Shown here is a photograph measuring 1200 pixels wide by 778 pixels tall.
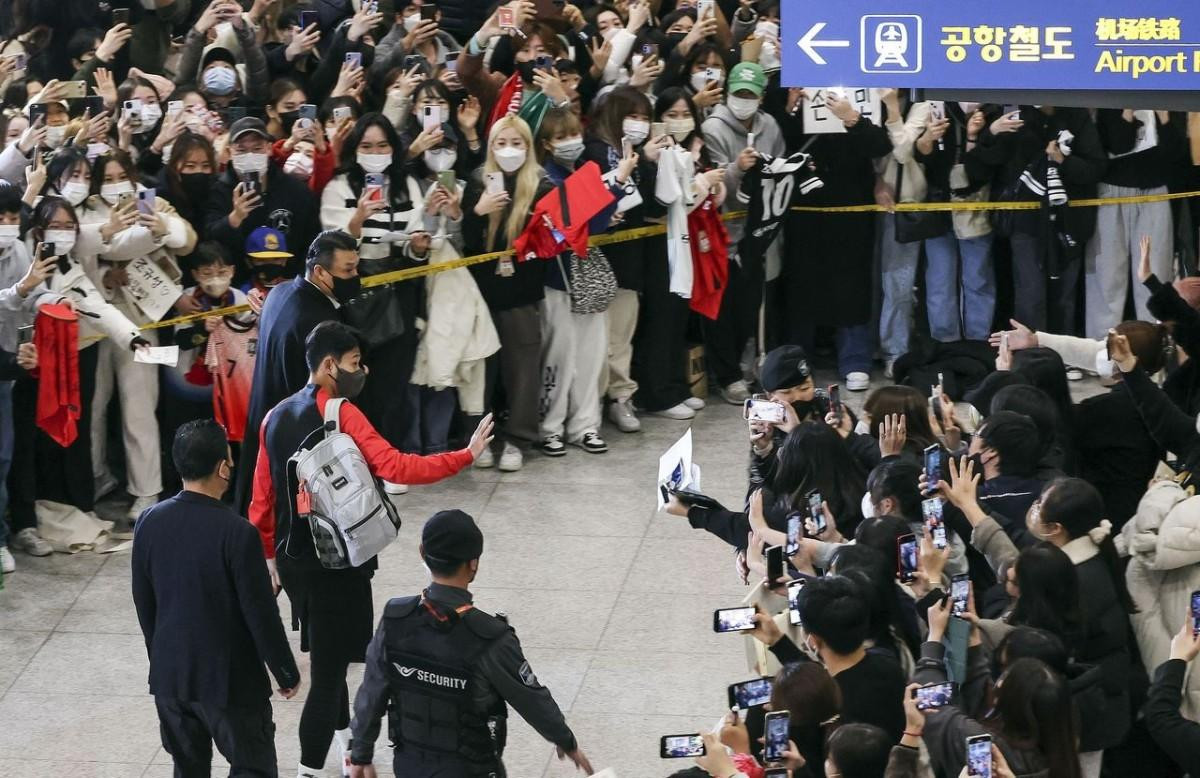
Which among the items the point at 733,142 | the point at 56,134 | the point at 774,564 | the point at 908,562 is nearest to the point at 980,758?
the point at 908,562

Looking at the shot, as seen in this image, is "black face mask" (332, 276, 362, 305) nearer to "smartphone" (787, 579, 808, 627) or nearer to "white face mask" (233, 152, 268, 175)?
"white face mask" (233, 152, 268, 175)

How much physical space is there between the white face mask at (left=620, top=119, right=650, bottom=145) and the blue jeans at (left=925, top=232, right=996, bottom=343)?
2174 mm

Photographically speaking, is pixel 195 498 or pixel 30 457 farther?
pixel 30 457

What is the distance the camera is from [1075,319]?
42.2 feet

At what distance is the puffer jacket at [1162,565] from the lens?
7.08 meters

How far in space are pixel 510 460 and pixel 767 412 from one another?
3390 mm

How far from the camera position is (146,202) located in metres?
10.2

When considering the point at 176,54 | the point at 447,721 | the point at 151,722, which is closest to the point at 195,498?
the point at 447,721

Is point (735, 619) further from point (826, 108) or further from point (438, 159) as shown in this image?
point (826, 108)

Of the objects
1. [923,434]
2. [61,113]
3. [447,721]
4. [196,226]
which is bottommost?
[447,721]

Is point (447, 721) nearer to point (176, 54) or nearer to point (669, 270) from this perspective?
point (669, 270)

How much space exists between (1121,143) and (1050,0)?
5.32 metres

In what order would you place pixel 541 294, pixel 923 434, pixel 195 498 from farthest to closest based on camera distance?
pixel 541 294 → pixel 923 434 → pixel 195 498

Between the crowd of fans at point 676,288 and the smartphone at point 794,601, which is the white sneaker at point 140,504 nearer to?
the crowd of fans at point 676,288
